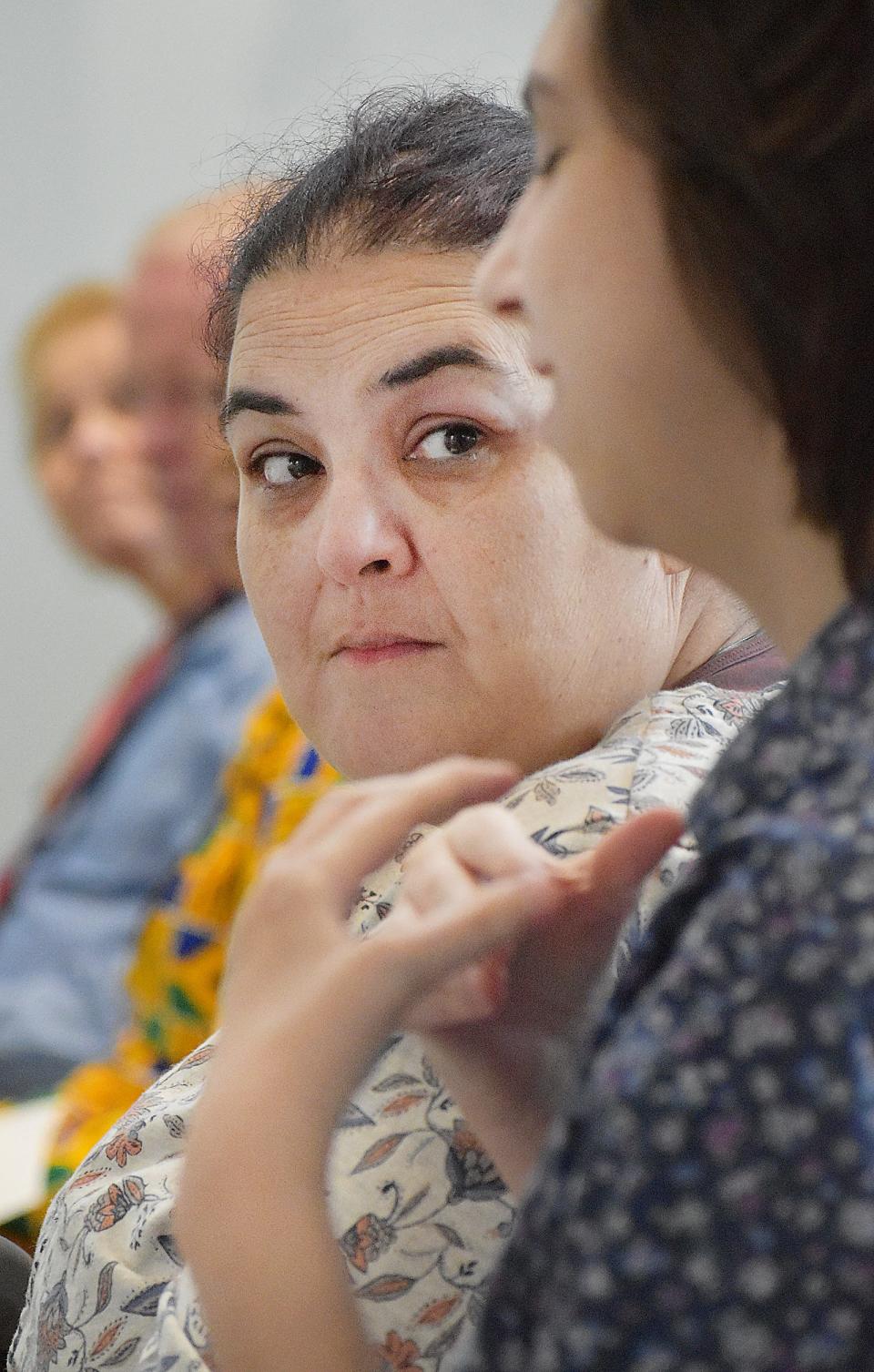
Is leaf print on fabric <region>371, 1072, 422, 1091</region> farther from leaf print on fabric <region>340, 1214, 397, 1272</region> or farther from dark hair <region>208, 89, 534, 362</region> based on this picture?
dark hair <region>208, 89, 534, 362</region>

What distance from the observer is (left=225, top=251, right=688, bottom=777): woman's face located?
0.87 meters

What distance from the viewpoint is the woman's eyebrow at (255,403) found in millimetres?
905

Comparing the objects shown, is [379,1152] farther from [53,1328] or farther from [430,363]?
[430,363]

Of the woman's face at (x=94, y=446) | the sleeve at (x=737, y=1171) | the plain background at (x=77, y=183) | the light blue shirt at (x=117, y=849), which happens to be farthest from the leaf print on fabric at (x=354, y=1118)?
the plain background at (x=77, y=183)

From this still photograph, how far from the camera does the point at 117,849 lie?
2559 mm

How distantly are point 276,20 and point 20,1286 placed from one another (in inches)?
119

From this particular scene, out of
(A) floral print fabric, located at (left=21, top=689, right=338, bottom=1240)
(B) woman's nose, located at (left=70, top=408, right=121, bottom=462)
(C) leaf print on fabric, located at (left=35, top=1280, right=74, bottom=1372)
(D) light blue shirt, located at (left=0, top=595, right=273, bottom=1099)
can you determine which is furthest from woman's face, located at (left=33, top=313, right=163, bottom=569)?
(C) leaf print on fabric, located at (left=35, top=1280, right=74, bottom=1372)

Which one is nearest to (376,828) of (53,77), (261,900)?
(261,900)

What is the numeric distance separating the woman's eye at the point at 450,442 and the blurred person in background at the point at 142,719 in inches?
46.0

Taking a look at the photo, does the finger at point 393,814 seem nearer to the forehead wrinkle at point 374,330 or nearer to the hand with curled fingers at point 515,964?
the hand with curled fingers at point 515,964

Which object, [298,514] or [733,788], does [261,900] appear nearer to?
[733,788]

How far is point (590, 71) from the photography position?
600 millimetres

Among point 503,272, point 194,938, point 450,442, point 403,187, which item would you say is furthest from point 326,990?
point 194,938

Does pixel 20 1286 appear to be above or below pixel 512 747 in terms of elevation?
below
